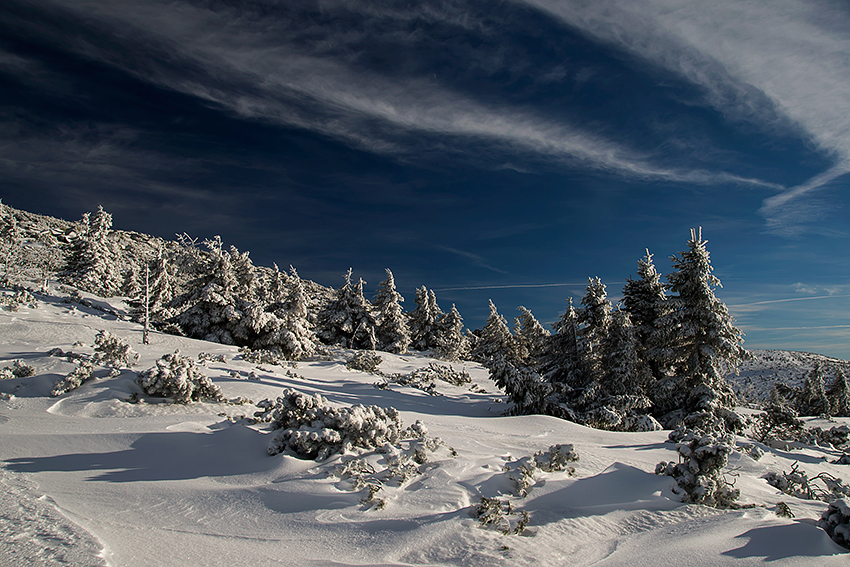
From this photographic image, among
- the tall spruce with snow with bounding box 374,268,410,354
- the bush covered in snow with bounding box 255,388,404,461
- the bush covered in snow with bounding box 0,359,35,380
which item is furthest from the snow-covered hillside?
the bush covered in snow with bounding box 0,359,35,380

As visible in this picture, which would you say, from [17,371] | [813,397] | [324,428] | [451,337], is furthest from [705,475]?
[813,397]

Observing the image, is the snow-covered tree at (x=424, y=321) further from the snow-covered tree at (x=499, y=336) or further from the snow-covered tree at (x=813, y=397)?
the snow-covered tree at (x=813, y=397)

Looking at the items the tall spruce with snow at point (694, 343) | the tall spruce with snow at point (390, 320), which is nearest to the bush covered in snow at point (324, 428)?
the tall spruce with snow at point (694, 343)

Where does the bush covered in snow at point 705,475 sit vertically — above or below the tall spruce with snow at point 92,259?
below

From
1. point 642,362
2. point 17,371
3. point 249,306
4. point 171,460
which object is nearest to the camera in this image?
point 171,460

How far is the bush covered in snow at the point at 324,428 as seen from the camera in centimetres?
563

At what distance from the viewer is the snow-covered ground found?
11.6 ft

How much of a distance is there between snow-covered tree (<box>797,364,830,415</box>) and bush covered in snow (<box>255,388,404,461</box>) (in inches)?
1693

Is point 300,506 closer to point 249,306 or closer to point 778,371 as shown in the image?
point 249,306

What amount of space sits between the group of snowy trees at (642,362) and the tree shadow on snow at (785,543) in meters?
9.56

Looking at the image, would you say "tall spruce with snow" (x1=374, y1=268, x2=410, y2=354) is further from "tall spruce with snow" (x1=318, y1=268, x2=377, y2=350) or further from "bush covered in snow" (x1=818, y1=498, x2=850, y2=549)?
"bush covered in snow" (x1=818, y1=498, x2=850, y2=549)

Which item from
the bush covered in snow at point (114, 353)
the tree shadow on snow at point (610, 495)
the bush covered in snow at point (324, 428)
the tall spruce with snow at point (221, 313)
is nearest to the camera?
the tree shadow on snow at point (610, 495)

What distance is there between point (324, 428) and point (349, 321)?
96.2ft

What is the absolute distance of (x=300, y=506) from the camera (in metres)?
4.35
